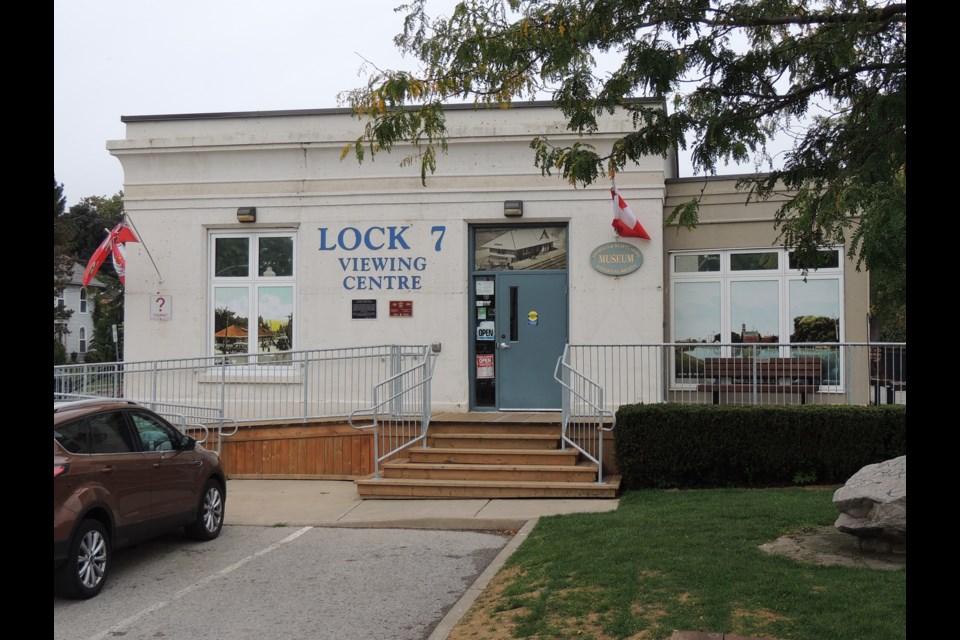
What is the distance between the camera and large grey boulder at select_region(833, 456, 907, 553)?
6.84 metres

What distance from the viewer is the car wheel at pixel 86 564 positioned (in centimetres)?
700

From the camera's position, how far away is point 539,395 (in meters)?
14.1

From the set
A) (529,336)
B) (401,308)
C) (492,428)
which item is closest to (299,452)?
(401,308)

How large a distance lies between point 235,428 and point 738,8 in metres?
9.55

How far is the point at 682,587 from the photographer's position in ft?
20.6

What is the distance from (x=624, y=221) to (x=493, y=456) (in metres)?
4.17

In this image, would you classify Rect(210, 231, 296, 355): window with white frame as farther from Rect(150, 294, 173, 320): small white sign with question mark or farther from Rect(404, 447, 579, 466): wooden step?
Rect(404, 447, 579, 466): wooden step

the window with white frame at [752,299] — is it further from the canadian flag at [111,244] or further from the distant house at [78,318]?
the distant house at [78,318]

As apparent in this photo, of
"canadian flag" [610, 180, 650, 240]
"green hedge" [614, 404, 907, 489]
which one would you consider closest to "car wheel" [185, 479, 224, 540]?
"green hedge" [614, 404, 907, 489]

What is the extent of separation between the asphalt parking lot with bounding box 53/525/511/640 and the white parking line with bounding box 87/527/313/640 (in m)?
0.01

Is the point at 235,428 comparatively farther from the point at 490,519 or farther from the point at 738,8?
the point at 738,8

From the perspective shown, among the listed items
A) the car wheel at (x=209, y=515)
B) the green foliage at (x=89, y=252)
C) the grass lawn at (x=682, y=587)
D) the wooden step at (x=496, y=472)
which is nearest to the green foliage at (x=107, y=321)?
the green foliage at (x=89, y=252)

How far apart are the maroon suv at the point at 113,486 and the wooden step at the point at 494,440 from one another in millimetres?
3917
